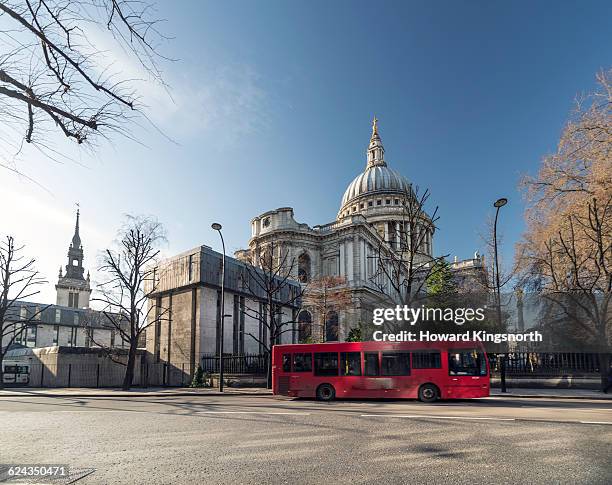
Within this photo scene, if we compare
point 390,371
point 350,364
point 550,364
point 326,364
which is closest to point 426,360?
point 390,371

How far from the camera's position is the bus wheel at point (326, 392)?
58.7 ft

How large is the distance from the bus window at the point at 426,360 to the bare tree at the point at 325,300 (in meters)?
28.5

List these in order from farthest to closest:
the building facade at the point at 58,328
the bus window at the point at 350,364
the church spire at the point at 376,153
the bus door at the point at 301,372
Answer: the church spire at the point at 376,153
the building facade at the point at 58,328
the bus door at the point at 301,372
the bus window at the point at 350,364

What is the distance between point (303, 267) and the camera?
73250mm

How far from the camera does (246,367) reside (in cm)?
2691

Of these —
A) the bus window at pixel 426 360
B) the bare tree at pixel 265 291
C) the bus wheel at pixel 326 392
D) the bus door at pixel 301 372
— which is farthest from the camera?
the bare tree at pixel 265 291

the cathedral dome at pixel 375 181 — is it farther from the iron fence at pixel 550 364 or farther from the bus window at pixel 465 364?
the bus window at pixel 465 364

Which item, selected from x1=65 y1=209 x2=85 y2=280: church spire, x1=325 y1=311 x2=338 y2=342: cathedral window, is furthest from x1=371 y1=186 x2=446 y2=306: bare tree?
x1=65 y1=209 x2=85 y2=280: church spire

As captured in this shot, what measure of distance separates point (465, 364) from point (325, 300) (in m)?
32.6

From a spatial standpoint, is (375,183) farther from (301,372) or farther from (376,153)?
(301,372)

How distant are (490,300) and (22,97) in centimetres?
3152

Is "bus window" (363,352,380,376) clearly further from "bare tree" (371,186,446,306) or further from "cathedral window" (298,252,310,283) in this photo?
"cathedral window" (298,252,310,283)

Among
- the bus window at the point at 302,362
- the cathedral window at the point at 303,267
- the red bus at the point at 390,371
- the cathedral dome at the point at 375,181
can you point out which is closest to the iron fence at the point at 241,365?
the bus window at the point at 302,362

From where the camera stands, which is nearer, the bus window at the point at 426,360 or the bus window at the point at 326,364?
the bus window at the point at 426,360
